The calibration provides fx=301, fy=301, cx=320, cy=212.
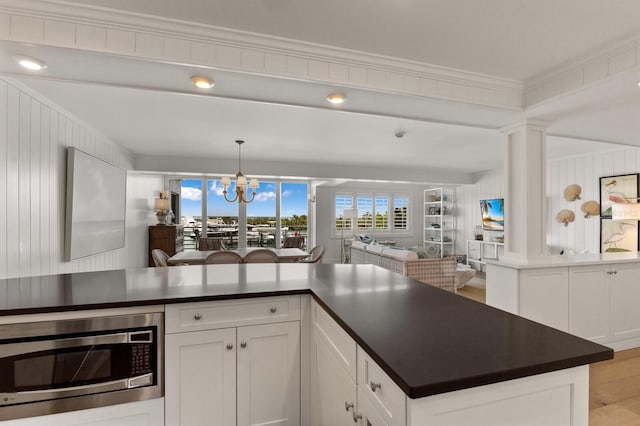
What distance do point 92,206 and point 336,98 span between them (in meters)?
3.10

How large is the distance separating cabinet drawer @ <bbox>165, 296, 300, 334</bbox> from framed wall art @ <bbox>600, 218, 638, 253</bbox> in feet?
18.1

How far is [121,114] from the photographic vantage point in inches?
130

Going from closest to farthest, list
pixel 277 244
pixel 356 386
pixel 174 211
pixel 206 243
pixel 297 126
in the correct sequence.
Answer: pixel 356 386, pixel 297 126, pixel 206 243, pixel 174 211, pixel 277 244

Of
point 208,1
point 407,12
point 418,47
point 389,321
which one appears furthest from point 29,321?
point 418,47

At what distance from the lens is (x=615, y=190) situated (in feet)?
15.7

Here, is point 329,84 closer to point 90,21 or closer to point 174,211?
point 90,21

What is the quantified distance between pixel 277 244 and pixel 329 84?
20.8 feet

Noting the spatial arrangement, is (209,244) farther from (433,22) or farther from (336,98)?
(433,22)

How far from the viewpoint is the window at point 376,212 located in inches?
346

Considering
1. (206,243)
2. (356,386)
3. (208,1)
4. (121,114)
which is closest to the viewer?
(356,386)

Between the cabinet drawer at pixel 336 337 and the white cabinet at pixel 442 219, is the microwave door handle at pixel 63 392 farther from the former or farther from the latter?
the white cabinet at pixel 442 219

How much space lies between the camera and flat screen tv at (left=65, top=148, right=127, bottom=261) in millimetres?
3061

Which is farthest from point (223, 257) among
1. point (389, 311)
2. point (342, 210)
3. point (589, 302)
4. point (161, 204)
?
point (342, 210)

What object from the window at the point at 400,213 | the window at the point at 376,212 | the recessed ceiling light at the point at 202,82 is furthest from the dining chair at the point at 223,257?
the window at the point at 400,213
